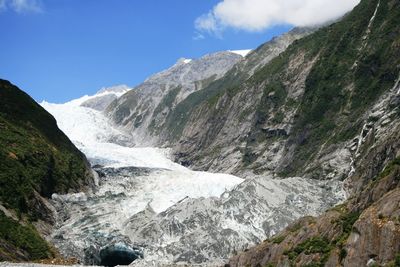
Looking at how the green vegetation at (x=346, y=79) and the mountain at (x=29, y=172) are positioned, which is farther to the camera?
the green vegetation at (x=346, y=79)

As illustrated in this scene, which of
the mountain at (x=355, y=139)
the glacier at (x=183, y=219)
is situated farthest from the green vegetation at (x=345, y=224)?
the glacier at (x=183, y=219)

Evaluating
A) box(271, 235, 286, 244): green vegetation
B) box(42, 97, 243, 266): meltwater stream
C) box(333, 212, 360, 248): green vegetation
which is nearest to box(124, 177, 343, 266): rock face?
box(42, 97, 243, 266): meltwater stream

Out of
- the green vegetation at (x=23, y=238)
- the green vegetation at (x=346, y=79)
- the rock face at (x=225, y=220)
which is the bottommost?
the green vegetation at (x=23, y=238)

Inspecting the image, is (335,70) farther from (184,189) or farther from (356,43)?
(184,189)

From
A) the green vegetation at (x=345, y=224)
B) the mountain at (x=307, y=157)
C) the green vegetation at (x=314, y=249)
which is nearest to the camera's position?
the green vegetation at (x=345, y=224)

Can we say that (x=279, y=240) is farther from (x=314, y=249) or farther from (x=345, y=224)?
(x=345, y=224)

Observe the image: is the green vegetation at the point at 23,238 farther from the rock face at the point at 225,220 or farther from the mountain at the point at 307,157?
the mountain at the point at 307,157

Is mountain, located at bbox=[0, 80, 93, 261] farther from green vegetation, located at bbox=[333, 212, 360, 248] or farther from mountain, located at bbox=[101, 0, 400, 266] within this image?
green vegetation, located at bbox=[333, 212, 360, 248]

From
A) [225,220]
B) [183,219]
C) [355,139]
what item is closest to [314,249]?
[225,220]
